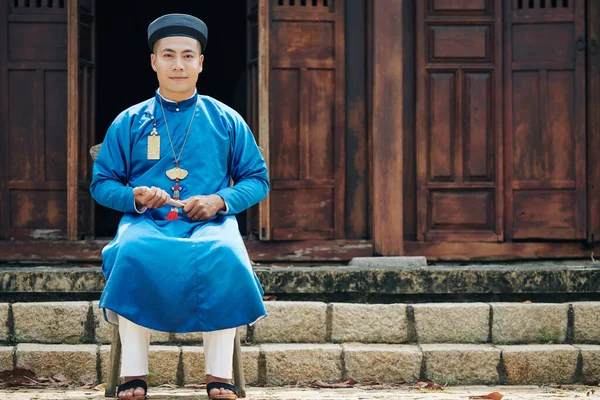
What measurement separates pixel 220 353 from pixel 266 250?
3.35 metres

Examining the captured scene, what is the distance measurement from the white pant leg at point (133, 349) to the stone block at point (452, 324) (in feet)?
7.46

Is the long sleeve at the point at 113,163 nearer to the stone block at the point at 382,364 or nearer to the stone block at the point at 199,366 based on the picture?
the stone block at the point at 199,366

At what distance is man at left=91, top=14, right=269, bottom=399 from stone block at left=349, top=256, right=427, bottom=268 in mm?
2580

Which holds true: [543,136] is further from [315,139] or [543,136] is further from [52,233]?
[52,233]

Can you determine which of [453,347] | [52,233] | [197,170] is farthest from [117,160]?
[52,233]

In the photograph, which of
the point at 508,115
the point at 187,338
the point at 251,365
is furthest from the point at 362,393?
the point at 508,115

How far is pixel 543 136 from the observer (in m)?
7.95

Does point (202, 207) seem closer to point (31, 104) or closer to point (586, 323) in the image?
point (586, 323)

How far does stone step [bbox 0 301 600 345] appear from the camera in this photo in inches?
245

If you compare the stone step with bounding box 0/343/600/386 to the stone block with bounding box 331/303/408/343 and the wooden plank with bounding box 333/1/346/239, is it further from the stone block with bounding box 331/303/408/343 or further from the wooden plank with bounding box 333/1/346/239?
the wooden plank with bounding box 333/1/346/239

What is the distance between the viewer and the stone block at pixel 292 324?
6238 mm

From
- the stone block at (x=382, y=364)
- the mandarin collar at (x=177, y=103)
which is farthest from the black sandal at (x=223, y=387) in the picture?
the stone block at (x=382, y=364)

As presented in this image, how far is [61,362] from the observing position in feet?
19.5

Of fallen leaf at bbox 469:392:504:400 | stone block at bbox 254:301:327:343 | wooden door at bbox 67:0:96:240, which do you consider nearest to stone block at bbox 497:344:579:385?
fallen leaf at bbox 469:392:504:400
